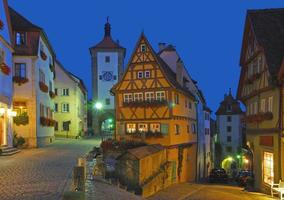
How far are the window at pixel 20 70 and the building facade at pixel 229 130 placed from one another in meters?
48.4

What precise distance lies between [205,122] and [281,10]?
2753 centimetres

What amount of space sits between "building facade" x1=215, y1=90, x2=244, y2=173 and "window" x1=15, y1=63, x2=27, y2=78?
48.4 metres

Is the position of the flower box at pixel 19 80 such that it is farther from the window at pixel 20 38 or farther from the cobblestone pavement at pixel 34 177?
the cobblestone pavement at pixel 34 177

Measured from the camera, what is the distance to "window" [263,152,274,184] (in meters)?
24.4

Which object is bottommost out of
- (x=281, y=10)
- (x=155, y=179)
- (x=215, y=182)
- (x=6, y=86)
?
(x=215, y=182)

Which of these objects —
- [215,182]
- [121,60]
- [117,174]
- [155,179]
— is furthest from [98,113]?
[117,174]

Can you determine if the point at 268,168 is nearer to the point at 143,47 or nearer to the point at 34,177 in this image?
the point at 34,177

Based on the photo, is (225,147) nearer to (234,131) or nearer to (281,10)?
(234,131)

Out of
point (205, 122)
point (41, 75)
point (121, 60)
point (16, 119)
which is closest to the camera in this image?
point (16, 119)

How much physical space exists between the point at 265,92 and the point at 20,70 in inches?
740

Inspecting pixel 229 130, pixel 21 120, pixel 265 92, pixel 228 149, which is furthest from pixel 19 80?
pixel 228 149

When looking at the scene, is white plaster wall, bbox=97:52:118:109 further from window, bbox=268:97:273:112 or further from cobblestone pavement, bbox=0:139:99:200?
cobblestone pavement, bbox=0:139:99:200

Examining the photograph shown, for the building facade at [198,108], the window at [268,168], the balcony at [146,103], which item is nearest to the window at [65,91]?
the building facade at [198,108]

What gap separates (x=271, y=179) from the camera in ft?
79.6
